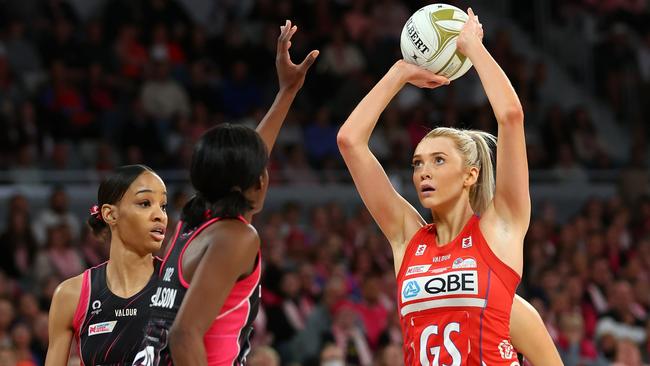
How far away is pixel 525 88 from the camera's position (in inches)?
645

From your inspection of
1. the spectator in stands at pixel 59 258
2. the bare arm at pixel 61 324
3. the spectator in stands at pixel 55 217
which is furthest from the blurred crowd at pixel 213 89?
the bare arm at pixel 61 324

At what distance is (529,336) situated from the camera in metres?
5.66

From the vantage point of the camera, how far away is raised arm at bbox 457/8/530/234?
4.63 metres

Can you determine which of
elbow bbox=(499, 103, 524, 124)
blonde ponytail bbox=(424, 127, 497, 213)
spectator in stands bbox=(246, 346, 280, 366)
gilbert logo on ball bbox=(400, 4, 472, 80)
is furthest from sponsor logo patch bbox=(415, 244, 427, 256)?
spectator in stands bbox=(246, 346, 280, 366)

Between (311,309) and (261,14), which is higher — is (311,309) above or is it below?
below

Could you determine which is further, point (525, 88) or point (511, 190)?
point (525, 88)

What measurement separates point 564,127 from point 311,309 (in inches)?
249

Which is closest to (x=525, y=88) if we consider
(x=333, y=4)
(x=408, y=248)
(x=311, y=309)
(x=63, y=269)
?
(x=333, y=4)

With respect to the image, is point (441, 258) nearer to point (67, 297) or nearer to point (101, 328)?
point (101, 328)

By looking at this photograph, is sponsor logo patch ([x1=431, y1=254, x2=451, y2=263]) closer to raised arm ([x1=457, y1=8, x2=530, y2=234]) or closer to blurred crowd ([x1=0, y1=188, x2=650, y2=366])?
raised arm ([x1=457, y1=8, x2=530, y2=234])

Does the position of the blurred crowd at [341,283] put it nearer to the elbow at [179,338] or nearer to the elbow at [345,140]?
the elbow at [345,140]

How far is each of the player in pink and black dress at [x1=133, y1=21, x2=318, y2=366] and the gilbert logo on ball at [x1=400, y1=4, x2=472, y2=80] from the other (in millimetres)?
1392

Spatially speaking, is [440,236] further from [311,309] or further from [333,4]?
[333,4]

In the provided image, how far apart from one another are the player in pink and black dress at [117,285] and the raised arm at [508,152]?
5.08ft
